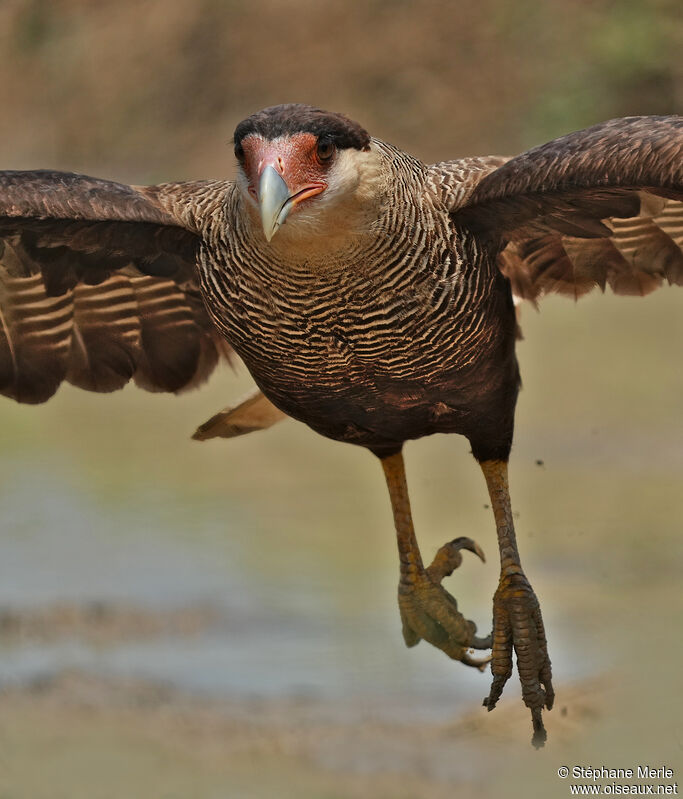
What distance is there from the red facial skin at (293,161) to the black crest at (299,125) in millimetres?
27

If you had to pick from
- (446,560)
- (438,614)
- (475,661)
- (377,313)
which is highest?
(377,313)

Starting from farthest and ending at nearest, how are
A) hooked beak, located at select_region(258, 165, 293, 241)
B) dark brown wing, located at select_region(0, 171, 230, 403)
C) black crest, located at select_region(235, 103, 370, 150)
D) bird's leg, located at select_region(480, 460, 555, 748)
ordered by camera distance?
bird's leg, located at select_region(480, 460, 555, 748), dark brown wing, located at select_region(0, 171, 230, 403), black crest, located at select_region(235, 103, 370, 150), hooked beak, located at select_region(258, 165, 293, 241)

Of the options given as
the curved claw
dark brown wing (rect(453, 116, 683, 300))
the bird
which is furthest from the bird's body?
the curved claw

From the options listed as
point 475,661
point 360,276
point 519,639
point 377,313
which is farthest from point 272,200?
point 475,661

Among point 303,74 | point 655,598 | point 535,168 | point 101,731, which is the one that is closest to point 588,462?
point 655,598

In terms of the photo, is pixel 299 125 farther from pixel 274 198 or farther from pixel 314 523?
pixel 314 523

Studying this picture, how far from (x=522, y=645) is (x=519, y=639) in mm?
27

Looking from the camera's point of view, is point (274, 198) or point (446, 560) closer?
point (274, 198)

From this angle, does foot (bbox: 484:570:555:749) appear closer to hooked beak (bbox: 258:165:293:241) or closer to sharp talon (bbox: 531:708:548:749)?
sharp talon (bbox: 531:708:548:749)

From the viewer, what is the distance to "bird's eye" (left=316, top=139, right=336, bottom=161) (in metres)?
4.66

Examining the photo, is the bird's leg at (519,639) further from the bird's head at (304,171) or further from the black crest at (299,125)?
the black crest at (299,125)

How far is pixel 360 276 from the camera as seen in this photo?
5000 mm

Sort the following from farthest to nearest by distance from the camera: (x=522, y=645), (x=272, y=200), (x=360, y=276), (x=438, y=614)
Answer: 1. (x=438, y=614)
2. (x=522, y=645)
3. (x=360, y=276)
4. (x=272, y=200)

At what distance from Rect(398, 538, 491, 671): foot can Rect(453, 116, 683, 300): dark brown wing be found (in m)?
1.28
